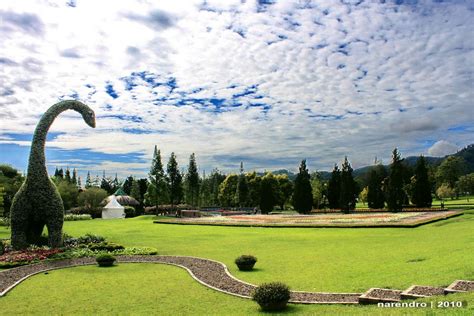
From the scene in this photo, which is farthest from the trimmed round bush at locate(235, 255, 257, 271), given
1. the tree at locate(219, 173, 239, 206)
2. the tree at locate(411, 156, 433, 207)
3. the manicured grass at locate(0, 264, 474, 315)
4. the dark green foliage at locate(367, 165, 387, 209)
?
the tree at locate(219, 173, 239, 206)

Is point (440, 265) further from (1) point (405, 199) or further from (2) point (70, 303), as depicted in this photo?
(1) point (405, 199)

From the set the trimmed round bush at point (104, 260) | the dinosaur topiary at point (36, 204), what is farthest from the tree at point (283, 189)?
the trimmed round bush at point (104, 260)

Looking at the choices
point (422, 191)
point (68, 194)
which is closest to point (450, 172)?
point (422, 191)

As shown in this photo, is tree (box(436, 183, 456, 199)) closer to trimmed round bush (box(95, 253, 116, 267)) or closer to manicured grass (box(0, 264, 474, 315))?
manicured grass (box(0, 264, 474, 315))

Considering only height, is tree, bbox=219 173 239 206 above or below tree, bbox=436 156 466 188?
below

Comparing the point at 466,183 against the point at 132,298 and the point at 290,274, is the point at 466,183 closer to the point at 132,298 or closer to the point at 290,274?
the point at 290,274

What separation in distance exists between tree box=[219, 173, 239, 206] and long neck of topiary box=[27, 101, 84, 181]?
6945cm

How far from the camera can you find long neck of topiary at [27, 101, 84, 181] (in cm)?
2128

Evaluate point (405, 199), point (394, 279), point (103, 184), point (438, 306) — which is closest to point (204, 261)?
point (394, 279)

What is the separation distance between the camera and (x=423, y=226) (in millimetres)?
29734

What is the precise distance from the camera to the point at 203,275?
14.7 meters

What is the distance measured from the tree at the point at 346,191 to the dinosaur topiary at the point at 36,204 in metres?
41.2

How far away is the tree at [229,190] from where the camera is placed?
301 feet

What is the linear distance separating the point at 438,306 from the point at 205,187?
99.1m
